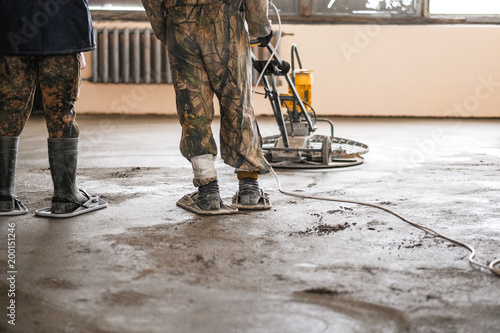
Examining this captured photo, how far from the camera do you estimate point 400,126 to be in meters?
6.72

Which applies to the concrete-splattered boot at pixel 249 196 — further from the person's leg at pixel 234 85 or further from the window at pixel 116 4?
the window at pixel 116 4

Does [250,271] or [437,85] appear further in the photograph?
[437,85]

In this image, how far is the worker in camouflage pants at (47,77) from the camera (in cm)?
240

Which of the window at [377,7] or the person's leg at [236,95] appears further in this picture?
the window at [377,7]

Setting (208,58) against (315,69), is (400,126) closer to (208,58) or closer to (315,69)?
(315,69)

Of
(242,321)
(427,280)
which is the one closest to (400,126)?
(427,280)

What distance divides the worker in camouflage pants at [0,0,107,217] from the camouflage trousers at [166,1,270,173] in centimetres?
36

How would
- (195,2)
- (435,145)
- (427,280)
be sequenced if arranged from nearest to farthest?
(427,280) → (195,2) → (435,145)

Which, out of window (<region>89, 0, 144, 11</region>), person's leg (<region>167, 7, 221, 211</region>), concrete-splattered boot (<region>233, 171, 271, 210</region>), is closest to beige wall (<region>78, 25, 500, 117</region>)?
window (<region>89, 0, 144, 11</region>)

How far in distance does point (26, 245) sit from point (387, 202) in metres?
1.54

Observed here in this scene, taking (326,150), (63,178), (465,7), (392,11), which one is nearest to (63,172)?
(63,178)

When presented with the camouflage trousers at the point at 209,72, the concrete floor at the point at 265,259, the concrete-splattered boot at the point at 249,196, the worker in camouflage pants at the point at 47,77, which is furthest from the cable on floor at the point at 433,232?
the worker in camouflage pants at the point at 47,77

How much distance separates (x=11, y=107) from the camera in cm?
248

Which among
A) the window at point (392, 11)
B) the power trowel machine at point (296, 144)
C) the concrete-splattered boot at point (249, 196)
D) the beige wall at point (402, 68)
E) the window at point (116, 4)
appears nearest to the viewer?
the concrete-splattered boot at point (249, 196)
